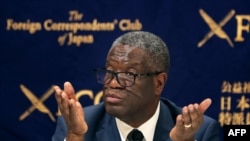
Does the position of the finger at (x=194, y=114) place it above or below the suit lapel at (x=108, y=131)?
above

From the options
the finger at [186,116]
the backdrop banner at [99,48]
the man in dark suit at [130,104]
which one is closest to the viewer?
the finger at [186,116]

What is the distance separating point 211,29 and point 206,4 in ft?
0.41

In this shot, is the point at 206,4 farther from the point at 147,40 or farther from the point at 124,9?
the point at 147,40

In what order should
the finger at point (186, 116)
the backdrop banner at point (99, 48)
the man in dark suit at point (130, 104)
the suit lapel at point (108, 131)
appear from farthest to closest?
the backdrop banner at point (99, 48) < the suit lapel at point (108, 131) < the man in dark suit at point (130, 104) < the finger at point (186, 116)

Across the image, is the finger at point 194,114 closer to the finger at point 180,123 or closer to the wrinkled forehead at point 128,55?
the finger at point 180,123

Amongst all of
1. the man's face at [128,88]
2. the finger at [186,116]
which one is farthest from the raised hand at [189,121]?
the man's face at [128,88]

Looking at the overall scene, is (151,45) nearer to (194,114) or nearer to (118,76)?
(118,76)

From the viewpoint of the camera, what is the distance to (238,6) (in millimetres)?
2768

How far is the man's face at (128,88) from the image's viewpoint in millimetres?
1868

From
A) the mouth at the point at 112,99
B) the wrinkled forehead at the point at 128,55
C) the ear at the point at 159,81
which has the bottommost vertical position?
the mouth at the point at 112,99

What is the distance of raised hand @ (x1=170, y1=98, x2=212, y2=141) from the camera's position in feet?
5.45

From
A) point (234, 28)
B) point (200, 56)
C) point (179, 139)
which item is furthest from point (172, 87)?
point (179, 139)

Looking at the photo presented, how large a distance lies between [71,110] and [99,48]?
3.42 ft

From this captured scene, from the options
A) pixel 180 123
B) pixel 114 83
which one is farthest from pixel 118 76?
pixel 180 123
